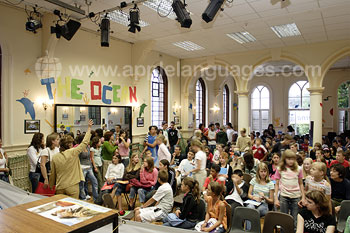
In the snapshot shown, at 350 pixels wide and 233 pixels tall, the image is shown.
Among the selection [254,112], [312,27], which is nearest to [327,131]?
[254,112]

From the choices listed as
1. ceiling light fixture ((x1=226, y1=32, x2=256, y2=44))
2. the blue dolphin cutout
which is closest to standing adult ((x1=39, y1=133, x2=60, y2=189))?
the blue dolphin cutout

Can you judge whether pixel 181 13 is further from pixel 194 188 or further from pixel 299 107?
pixel 299 107

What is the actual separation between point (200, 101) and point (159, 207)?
1150 centimetres

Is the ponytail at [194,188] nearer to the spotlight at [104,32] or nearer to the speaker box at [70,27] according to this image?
the spotlight at [104,32]

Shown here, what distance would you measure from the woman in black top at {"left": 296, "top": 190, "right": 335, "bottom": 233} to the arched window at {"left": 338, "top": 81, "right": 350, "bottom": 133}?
14955 mm

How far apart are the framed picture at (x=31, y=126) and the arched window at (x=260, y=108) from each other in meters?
14.1

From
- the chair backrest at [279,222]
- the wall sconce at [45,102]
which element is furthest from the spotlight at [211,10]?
the wall sconce at [45,102]

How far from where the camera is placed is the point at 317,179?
370 cm

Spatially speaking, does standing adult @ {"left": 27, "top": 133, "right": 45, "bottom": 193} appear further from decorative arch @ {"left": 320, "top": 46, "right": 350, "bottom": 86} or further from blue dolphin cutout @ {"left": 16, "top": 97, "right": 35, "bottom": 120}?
decorative arch @ {"left": 320, "top": 46, "right": 350, "bottom": 86}

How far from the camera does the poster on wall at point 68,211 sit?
1.67 metres

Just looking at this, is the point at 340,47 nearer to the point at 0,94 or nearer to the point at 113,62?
the point at 113,62

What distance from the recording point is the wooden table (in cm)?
154

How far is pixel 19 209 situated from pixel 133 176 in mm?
3287

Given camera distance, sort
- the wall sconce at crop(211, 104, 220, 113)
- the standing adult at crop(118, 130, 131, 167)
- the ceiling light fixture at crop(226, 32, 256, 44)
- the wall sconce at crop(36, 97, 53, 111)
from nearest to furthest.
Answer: the standing adult at crop(118, 130, 131, 167)
the wall sconce at crop(36, 97, 53, 111)
the ceiling light fixture at crop(226, 32, 256, 44)
the wall sconce at crop(211, 104, 220, 113)
